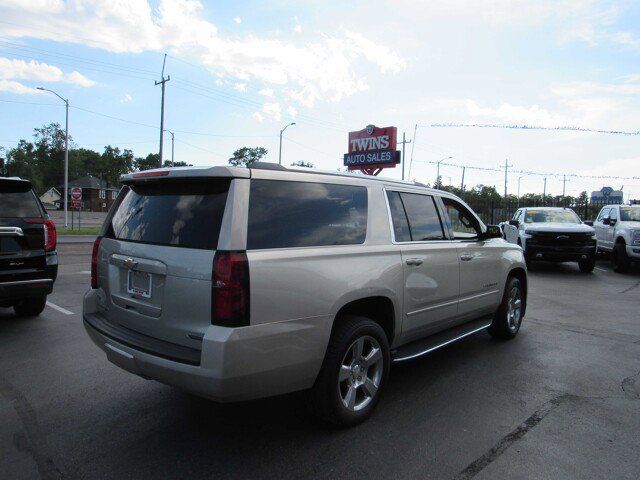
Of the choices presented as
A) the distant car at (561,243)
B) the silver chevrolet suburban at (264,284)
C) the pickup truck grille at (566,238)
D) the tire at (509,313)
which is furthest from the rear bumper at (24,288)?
the pickup truck grille at (566,238)

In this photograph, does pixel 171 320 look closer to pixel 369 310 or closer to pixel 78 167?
pixel 369 310

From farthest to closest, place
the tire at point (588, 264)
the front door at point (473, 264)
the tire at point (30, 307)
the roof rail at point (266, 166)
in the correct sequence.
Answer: the tire at point (588, 264) < the tire at point (30, 307) < the front door at point (473, 264) < the roof rail at point (266, 166)

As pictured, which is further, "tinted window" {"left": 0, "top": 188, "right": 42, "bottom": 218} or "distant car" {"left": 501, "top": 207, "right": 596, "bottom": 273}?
"distant car" {"left": 501, "top": 207, "right": 596, "bottom": 273}

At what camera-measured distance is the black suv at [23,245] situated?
5.41 m

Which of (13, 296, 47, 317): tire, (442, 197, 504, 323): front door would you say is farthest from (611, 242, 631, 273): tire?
(13, 296, 47, 317): tire

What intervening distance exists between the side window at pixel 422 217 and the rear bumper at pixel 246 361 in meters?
1.53

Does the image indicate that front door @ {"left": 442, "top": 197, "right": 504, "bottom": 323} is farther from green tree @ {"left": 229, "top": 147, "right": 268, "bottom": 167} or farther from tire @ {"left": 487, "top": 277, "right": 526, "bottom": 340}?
green tree @ {"left": 229, "top": 147, "right": 268, "bottom": 167}

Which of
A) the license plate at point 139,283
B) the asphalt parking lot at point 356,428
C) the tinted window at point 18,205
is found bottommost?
the asphalt parking lot at point 356,428

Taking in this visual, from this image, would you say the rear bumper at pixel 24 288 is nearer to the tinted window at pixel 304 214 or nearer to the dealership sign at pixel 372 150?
the tinted window at pixel 304 214

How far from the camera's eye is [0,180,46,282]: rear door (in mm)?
5426

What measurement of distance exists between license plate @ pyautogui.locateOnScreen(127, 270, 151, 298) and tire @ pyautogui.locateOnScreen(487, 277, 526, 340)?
4.15 metres

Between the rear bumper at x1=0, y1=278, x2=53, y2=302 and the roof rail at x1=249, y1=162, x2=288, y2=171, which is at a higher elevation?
the roof rail at x1=249, y1=162, x2=288, y2=171

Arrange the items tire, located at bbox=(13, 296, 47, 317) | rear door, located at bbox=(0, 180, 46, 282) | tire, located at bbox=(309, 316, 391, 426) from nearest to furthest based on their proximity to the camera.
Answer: tire, located at bbox=(309, 316, 391, 426) < rear door, located at bbox=(0, 180, 46, 282) < tire, located at bbox=(13, 296, 47, 317)

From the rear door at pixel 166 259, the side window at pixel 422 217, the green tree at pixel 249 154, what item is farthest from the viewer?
the green tree at pixel 249 154
